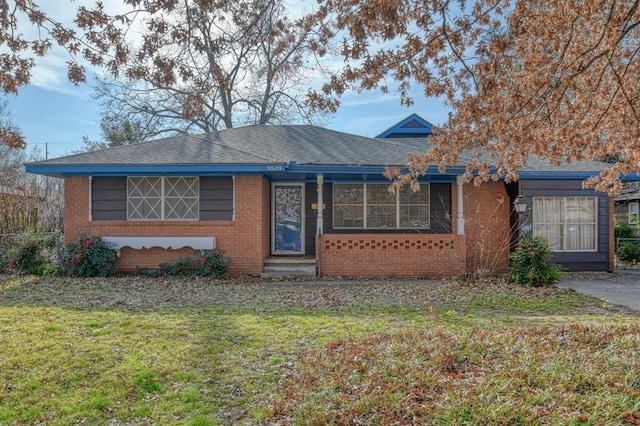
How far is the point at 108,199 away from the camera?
11.2m

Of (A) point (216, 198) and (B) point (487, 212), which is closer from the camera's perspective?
(A) point (216, 198)

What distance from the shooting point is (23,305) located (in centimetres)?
Result: 712

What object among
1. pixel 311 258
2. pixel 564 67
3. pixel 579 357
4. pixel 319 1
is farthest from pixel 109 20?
pixel 311 258

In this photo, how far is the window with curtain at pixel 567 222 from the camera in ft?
40.0

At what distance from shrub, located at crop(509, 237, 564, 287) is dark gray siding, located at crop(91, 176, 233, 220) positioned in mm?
6903

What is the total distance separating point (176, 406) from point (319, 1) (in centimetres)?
467

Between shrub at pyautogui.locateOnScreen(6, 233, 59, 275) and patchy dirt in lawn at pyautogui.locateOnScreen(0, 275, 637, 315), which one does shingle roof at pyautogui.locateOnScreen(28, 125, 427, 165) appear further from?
patchy dirt in lawn at pyautogui.locateOnScreen(0, 275, 637, 315)

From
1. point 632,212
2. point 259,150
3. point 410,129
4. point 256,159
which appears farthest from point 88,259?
point 632,212

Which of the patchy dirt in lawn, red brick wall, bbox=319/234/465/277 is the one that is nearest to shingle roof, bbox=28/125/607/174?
red brick wall, bbox=319/234/465/277

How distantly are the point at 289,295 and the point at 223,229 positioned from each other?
342 cm

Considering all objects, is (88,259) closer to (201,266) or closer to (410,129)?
(201,266)

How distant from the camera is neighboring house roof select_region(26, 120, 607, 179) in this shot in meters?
10.4

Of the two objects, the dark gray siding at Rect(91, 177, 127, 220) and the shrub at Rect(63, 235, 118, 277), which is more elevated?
the dark gray siding at Rect(91, 177, 127, 220)

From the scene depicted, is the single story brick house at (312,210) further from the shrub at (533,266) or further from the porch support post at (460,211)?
the shrub at (533,266)
